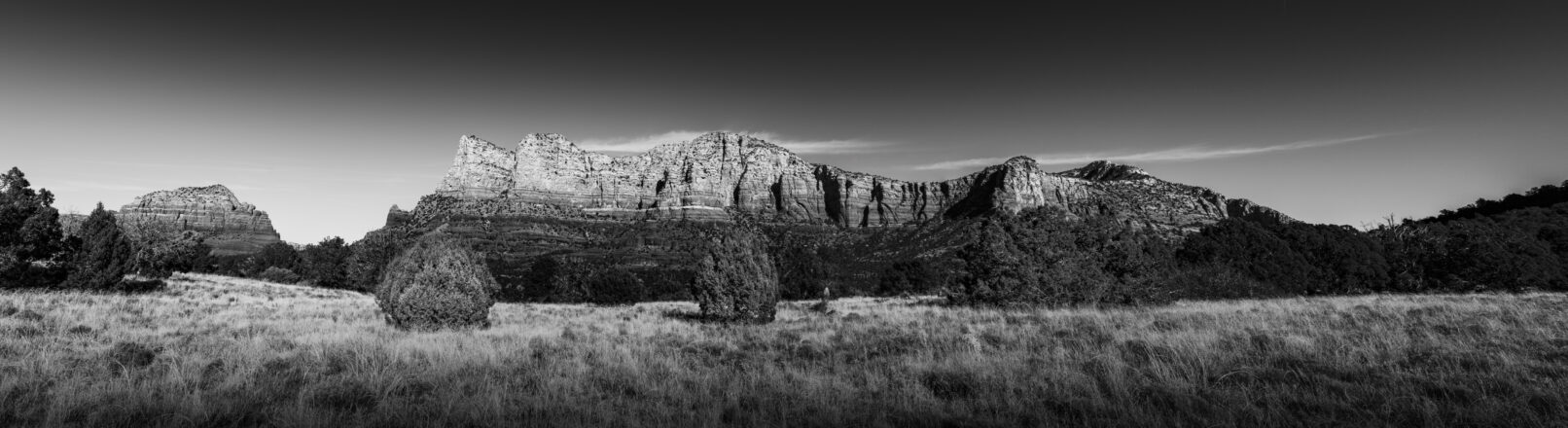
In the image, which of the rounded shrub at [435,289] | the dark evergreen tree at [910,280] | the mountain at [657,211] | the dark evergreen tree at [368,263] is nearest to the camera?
the rounded shrub at [435,289]

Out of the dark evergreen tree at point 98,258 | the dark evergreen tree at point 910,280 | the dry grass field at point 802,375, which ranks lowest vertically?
the dark evergreen tree at point 910,280

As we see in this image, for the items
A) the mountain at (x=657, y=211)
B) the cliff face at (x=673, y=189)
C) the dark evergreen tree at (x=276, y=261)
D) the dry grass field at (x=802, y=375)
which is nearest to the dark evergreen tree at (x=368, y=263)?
the mountain at (x=657, y=211)

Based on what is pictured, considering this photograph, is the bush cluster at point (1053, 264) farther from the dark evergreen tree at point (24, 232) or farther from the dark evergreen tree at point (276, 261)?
the dark evergreen tree at point (276, 261)

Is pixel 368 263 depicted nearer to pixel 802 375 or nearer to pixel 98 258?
pixel 98 258

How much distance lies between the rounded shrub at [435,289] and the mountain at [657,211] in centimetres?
4181

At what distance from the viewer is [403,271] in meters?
13.8

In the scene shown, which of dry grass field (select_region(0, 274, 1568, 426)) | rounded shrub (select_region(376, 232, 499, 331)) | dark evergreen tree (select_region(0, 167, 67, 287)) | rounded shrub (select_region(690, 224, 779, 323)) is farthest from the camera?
dark evergreen tree (select_region(0, 167, 67, 287))

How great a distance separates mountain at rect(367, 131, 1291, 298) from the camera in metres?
92.1

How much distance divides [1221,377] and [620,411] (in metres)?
7.15

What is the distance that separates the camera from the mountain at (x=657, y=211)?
92.1 metres

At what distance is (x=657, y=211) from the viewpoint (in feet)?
574

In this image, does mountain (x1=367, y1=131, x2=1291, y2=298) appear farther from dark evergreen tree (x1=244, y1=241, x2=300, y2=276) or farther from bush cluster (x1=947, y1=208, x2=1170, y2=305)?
bush cluster (x1=947, y1=208, x2=1170, y2=305)

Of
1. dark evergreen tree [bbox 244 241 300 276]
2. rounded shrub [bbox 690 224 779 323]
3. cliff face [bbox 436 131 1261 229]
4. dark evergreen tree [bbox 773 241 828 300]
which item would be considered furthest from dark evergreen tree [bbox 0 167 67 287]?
cliff face [bbox 436 131 1261 229]

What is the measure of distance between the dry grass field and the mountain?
45250mm
